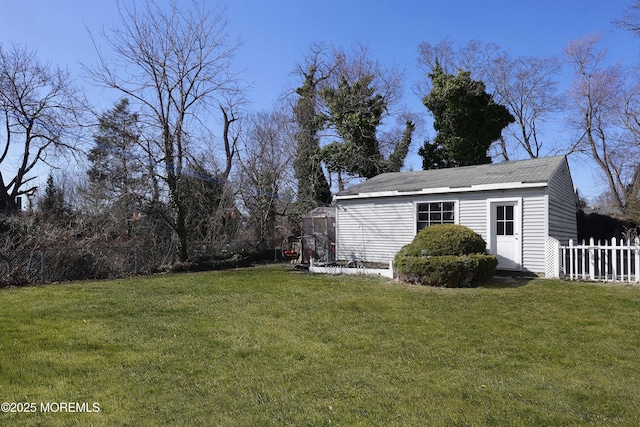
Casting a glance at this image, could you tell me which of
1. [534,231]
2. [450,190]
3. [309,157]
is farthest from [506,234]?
[309,157]

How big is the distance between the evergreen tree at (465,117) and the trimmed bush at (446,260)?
12.2 metres

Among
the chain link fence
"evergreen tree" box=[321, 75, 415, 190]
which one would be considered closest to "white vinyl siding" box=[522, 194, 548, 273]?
the chain link fence

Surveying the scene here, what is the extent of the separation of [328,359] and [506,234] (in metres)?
8.60

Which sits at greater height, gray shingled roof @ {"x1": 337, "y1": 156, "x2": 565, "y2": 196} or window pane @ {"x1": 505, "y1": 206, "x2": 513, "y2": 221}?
gray shingled roof @ {"x1": 337, "y1": 156, "x2": 565, "y2": 196}

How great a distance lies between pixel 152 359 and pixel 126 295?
4948mm

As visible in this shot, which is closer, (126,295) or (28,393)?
(28,393)

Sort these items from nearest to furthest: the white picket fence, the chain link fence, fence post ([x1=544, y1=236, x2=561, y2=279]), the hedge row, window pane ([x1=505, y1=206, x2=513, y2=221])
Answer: the hedge row → the white picket fence → fence post ([x1=544, y1=236, x2=561, y2=279]) → the chain link fence → window pane ([x1=505, y1=206, x2=513, y2=221])

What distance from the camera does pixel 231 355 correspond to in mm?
4543

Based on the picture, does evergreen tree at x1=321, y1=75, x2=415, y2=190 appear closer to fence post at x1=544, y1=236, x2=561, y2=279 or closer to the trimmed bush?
the trimmed bush

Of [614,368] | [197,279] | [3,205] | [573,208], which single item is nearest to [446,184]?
[573,208]

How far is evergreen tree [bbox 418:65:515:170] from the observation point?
2094cm

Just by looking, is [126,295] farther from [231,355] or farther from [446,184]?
[446,184]

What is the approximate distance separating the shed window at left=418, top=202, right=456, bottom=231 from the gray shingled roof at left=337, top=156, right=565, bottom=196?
0.58 metres

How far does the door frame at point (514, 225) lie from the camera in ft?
35.9
